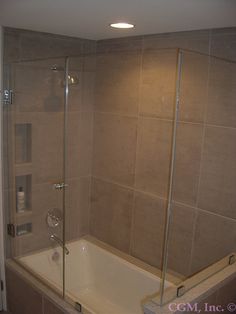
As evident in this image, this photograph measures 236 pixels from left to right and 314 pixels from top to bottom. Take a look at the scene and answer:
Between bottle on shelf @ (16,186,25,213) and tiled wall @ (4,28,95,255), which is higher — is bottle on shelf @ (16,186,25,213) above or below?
below

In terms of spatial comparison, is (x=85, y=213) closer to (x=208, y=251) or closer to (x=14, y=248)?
(x=14, y=248)

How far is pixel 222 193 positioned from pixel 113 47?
1.37 metres

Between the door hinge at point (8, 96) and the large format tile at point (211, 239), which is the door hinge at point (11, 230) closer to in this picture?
the door hinge at point (8, 96)

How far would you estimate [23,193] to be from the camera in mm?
2584

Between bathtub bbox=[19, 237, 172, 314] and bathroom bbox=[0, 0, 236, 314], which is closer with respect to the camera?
bathroom bbox=[0, 0, 236, 314]

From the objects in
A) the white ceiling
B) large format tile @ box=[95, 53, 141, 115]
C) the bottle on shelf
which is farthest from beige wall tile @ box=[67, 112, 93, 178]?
the white ceiling

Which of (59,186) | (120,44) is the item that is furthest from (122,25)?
(59,186)

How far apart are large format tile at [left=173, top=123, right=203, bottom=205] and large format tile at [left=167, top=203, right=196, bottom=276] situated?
8 centimetres

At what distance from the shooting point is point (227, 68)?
2043 mm

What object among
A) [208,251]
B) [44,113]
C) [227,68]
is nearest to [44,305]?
[208,251]

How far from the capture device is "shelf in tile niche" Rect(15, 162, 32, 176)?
2523 millimetres

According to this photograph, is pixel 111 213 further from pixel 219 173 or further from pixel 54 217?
pixel 219 173

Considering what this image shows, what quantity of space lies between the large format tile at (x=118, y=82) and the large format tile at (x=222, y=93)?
0.58 metres

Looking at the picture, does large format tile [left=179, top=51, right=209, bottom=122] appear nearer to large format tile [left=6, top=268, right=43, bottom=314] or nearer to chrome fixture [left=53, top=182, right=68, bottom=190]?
chrome fixture [left=53, top=182, right=68, bottom=190]
